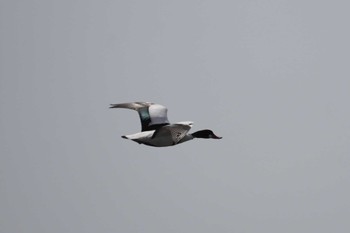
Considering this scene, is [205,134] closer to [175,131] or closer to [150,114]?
[150,114]

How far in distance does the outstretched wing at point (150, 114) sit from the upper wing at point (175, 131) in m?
5.22

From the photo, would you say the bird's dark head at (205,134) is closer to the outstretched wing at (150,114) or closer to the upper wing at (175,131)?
the outstretched wing at (150,114)

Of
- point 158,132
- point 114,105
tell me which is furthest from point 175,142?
point 114,105

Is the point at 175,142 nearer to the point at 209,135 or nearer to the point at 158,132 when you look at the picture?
the point at 158,132

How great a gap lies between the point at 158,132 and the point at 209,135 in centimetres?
634

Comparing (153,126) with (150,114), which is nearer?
(153,126)

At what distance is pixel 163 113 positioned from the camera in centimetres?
4597

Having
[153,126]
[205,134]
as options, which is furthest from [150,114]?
[205,134]

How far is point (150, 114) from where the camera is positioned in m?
45.8

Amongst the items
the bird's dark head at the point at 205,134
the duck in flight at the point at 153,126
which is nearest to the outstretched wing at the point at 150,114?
the duck in flight at the point at 153,126

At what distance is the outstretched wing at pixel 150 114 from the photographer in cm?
4531

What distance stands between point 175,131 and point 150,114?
8.08 metres

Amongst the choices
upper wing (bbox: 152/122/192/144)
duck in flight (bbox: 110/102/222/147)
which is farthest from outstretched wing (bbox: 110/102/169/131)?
upper wing (bbox: 152/122/192/144)

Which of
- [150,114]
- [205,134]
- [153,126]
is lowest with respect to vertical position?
[205,134]
